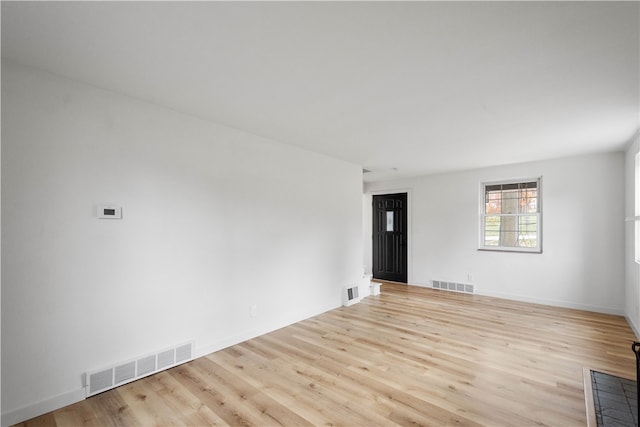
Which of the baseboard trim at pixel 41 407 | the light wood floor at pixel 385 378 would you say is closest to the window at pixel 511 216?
the light wood floor at pixel 385 378

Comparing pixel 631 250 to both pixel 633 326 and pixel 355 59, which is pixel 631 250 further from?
pixel 355 59

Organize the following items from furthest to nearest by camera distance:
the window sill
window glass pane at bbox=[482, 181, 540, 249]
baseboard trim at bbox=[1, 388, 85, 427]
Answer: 1. window glass pane at bbox=[482, 181, 540, 249]
2. the window sill
3. baseboard trim at bbox=[1, 388, 85, 427]

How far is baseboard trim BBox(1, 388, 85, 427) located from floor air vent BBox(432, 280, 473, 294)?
5.91 m

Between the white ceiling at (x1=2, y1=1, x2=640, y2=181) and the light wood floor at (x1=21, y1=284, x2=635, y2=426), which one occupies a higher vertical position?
the white ceiling at (x1=2, y1=1, x2=640, y2=181)

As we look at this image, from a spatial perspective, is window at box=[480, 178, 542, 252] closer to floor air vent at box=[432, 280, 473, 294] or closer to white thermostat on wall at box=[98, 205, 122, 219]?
floor air vent at box=[432, 280, 473, 294]

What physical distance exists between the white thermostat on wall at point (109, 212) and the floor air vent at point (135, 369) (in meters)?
1.23

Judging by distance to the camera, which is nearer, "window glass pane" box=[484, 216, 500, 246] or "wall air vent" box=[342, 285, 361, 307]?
"wall air vent" box=[342, 285, 361, 307]

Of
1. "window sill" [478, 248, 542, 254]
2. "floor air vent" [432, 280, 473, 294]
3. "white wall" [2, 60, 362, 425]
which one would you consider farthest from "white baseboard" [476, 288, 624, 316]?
"white wall" [2, 60, 362, 425]

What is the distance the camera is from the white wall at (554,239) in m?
4.61

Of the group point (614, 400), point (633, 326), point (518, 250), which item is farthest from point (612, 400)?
point (518, 250)

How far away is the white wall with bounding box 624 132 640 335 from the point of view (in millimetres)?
3738

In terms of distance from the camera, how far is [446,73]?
2227 millimetres

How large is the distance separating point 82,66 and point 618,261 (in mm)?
6808

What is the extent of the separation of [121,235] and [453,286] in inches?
229
